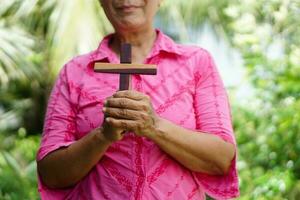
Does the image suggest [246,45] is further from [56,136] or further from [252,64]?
[56,136]

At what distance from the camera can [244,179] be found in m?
4.36

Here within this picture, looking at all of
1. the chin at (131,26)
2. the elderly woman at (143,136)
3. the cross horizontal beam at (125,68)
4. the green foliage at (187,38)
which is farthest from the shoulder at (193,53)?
the green foliage at (187,38)

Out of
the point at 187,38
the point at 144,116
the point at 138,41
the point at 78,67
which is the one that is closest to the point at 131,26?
the point at 138,41

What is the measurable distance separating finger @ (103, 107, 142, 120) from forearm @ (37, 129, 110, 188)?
0.27 feet

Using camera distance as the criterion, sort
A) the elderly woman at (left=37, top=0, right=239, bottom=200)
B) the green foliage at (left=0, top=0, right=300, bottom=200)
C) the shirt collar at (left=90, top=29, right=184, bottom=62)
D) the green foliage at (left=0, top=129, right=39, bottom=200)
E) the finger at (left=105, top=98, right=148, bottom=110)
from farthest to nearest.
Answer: the green foliage at (left=0, top=0, right=300, bottom=200) < the green foliage at (left=0, top=129, right=39, bottom=200) < the shirt collar at (left=90, top=29, right=184, bottom=62) < the elderly woman at (left=37, top=0, right=239, bottom=200) < the finger at (left=105, top=98, right=148, bottom=110)

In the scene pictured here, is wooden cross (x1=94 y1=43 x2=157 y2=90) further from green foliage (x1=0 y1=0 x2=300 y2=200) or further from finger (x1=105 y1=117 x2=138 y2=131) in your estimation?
green foliage (x1=0 y1=0 x2=300 y2=200)

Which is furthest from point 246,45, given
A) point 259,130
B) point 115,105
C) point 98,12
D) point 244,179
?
point 115,105

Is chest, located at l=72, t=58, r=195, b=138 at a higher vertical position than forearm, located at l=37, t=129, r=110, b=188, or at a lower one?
higher

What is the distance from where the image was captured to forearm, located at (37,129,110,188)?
6.07 ft

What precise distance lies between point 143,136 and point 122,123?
0.10 metres

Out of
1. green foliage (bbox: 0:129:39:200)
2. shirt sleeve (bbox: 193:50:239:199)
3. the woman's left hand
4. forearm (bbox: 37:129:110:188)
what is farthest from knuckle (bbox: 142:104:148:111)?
Result: green foliage (bbox: 0:129:39:200)

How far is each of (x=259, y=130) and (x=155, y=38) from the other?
8.34 feet

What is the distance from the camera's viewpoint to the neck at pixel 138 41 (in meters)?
2.00

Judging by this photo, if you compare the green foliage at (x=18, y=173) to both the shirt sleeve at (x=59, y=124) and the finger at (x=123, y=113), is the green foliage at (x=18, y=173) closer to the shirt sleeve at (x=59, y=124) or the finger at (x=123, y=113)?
the shirt sleeve at (x=59, y=124)
